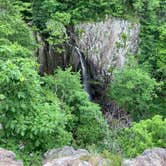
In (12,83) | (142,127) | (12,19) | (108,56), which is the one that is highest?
(12,19)

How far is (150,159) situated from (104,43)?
9521 mm

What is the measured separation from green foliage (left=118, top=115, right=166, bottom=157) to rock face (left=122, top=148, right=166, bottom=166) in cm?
332

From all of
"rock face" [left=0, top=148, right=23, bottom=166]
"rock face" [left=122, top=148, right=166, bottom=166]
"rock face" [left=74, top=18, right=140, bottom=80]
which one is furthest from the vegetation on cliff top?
"rock face" [left=122, top=148, right=166, bottom=166]

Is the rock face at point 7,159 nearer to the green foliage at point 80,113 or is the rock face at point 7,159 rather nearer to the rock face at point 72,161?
the rock face at point 72,161

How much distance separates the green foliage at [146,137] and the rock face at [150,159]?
3.32m

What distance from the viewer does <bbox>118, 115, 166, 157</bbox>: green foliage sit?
9906 millimetres

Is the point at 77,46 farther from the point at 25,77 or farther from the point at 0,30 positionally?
the point at 25,77

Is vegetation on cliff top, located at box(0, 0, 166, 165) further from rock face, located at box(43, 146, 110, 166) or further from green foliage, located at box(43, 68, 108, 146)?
rock face, located at box(43, 146, 110, 166)

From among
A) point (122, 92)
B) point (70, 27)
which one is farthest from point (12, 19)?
point (122, 92)

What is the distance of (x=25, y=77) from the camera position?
268 inches

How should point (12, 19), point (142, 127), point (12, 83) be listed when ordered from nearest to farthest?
point (12, 83) < point (142, 127) < point (12, 19)

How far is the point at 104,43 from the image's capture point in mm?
15180

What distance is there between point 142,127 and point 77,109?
2.19 m

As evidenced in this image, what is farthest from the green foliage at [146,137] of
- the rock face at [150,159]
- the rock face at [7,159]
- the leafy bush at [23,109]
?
the rock face at [7,159]
